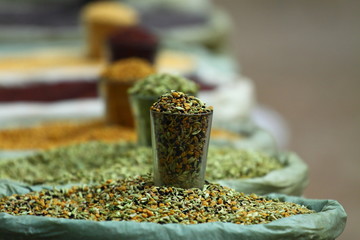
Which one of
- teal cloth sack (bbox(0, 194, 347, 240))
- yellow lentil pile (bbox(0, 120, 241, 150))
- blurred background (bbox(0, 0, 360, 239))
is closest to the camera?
teal cloth sack (bbox(0, 194, 347, 240))

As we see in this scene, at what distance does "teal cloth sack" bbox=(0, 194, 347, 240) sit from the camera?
1532 millimetres

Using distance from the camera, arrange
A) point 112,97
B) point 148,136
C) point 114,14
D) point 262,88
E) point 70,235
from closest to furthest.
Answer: point 70,235, point 148,136, point 112,97, point 114,14, point 262,88

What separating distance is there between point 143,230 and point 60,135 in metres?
1.54

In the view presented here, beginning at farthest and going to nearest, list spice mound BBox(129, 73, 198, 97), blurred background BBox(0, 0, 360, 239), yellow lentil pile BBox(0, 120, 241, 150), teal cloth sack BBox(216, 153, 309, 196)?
blurred background BBox(0, 0, 360, 239), yellow lentil pile BBox(0, 120, 241, 150), spice mound BBox(129, 73, 198, 97), teal cloth sack BBox(216, 153, 309, 196)

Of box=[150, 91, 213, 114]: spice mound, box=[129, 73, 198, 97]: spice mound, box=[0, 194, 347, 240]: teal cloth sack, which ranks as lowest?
box=[0, 194, 347, 240]: teal cloth sack

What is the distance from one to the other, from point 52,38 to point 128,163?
10.9 ft

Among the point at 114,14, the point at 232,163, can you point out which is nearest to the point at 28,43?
the point at 114,14

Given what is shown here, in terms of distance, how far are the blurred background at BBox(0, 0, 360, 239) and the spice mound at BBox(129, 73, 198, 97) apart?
1.28m

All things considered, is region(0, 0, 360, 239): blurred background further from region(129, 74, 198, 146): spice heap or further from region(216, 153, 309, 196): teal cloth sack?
region(216, 153, 309, 196): teal cloth sack

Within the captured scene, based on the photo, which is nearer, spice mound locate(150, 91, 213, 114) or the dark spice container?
spice mound locate(150, 91, 213, 114)

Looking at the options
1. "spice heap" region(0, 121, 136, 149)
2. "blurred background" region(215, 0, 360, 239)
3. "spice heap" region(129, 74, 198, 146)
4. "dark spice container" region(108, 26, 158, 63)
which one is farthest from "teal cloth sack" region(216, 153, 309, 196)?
"blurred background" region(215, 0, 360, 239)

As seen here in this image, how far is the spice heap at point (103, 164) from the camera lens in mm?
2068

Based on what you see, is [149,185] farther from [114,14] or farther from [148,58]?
[114,14]

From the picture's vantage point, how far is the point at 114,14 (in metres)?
4.52
